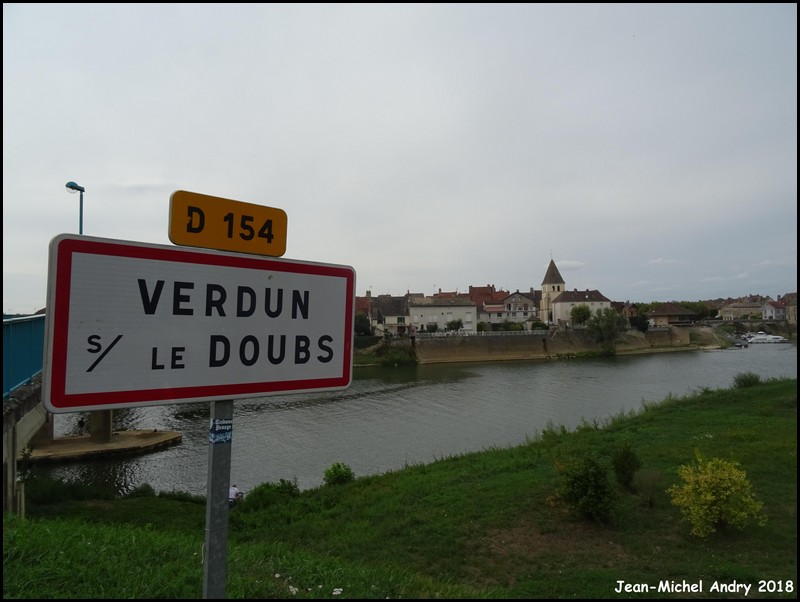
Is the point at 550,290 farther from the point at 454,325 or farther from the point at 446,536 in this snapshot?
the point at 446,536

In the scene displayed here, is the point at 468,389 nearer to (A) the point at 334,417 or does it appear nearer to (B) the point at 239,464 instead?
(A) the point at 334,417

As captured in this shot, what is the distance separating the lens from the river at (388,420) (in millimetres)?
17984

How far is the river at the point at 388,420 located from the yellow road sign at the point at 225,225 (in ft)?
32.0

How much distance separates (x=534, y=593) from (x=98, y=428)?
68.6 feet

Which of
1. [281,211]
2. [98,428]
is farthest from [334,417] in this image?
[281,211]

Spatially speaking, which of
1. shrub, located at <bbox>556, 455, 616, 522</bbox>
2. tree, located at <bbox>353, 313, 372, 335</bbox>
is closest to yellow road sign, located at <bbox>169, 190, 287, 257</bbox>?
shrub, located at <bbox>556, 455, 616, 522</bbox>

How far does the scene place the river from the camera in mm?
17984

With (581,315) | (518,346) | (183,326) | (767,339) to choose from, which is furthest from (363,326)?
(183,326)

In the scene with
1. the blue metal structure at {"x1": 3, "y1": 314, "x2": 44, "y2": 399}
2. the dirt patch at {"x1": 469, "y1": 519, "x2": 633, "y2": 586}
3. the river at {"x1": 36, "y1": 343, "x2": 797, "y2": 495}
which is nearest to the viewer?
the dirt patch at {"x1": 469, "y1": 519, "x2": 633, "y2": 586}

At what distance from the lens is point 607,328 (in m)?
60.6

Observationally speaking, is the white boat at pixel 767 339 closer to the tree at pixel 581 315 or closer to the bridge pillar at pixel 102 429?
the tree at pixel 581 315

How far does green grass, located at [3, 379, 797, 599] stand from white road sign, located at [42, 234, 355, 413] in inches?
81.1

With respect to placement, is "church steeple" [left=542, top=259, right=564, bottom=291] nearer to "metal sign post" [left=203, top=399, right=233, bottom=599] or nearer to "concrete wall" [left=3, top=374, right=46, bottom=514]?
"concrete wall" [left=3, top=374, right=46, bottom=514]

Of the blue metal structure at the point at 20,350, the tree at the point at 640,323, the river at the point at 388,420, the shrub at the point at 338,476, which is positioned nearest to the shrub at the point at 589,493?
the river at the point at 388,420
